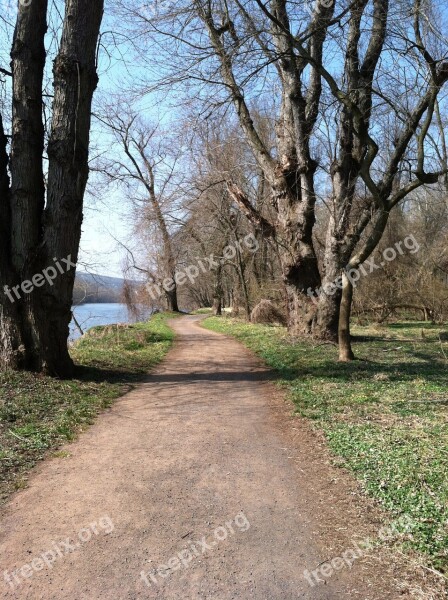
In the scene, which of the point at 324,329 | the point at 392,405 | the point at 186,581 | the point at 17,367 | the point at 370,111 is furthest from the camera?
the point at 324,329

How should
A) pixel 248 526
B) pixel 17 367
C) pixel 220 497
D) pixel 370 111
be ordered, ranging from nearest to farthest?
1. pixel 248 526
2. pixel 220 497
3. pixel 17 367
4. pixel 370 111

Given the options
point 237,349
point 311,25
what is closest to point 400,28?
point 311,25

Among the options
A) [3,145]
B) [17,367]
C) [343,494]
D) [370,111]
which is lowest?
[343,494]

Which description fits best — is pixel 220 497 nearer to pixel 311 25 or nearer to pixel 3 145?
pixel 3 145

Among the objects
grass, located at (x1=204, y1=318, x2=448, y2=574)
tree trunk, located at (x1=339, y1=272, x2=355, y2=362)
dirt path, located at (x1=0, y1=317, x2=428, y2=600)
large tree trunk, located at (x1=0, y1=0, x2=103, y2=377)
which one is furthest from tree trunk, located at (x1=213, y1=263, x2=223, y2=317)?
dirt path, located at (x1=0, y1=317, x2=428, y2=600)

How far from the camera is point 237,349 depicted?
12.2m

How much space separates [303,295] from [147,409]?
304 inches

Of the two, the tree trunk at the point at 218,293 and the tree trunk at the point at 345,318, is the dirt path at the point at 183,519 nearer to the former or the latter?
the tree trunk at the point at 345,318

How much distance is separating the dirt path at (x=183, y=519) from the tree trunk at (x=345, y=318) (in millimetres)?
4018

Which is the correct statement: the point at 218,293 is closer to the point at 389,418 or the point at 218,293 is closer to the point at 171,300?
the point at 171,300

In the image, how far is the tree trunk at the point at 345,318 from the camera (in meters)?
9.15

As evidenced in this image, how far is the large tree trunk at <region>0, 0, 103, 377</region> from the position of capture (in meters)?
7.08

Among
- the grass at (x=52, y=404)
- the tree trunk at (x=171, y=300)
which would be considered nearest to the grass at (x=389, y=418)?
the grass at (x=52, y=404)

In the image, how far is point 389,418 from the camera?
5.45 m
